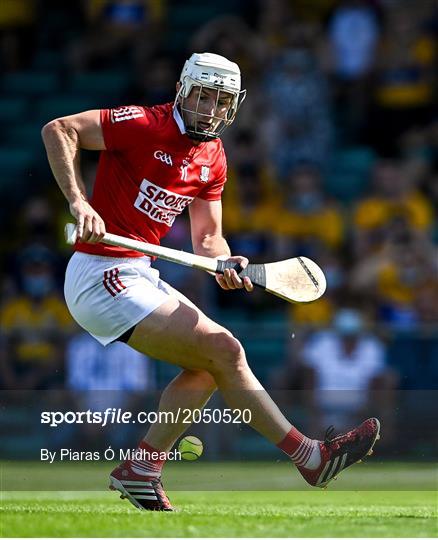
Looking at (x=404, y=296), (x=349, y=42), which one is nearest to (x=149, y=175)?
(x=404, y=296)

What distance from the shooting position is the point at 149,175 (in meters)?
6.89

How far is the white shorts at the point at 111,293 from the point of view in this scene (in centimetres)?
675

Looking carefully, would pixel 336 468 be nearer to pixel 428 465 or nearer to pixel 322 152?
pixel 428 465

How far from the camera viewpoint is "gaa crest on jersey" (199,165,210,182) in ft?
23.2

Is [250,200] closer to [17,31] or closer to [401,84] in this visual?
[401,84]

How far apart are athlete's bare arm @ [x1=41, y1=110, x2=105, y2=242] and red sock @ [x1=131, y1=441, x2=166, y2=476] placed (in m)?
1.20

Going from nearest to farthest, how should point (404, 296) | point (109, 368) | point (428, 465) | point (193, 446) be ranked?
point (193, 446)
point (428, 465)
point (109, 368)
point (404, 296)

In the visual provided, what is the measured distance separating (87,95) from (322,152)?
2715 millimetres

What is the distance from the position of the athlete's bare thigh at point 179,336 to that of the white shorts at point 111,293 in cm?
6

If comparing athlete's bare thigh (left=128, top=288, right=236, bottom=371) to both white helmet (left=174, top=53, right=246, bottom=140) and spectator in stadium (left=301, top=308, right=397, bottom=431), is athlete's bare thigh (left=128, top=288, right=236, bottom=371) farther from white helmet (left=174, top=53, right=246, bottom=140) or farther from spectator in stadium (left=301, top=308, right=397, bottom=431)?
spectator in stadium (left=301, top=308, right=397, bottom=431)

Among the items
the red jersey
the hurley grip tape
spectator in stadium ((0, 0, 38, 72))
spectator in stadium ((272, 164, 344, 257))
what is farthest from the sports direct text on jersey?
spectator in stadium ((0, 0, 38, 72))

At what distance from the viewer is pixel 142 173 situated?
6.89 meters

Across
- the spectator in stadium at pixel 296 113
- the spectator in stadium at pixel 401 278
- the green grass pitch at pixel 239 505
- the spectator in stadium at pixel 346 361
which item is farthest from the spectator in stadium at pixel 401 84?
the green grass pitch at pixel 239 505

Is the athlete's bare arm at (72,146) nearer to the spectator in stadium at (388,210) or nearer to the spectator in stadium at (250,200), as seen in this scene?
the spectator in stadium at (250,200)
